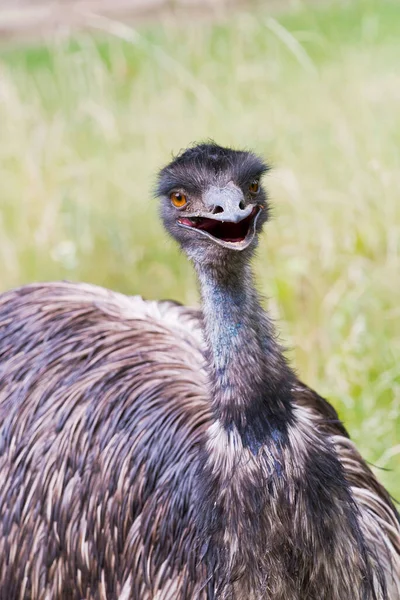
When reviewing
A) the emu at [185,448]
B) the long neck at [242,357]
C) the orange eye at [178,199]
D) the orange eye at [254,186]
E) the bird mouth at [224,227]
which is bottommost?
the emu at [185,448]

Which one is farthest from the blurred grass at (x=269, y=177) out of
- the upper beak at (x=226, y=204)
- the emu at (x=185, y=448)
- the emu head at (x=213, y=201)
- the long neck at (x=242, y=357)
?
the upper beak at (x=226, y=204)

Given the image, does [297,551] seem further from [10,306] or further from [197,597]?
[10,306]

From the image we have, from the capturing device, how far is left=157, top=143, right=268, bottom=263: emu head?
8.49 ft

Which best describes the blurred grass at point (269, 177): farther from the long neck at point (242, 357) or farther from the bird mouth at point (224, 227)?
the bird mouth at point (224, 227)

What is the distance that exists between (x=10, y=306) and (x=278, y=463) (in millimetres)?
1356

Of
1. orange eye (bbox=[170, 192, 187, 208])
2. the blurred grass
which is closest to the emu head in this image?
orange eye (bbox=[170, 192, 187, 208])

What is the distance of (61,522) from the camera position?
3.29 metres

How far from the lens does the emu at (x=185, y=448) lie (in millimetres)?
2674

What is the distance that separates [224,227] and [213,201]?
11 centimetres

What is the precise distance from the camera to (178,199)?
2770 mm

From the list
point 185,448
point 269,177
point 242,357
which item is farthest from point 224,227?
point 269,177

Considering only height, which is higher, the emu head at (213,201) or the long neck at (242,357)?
the emu head at (213,201)

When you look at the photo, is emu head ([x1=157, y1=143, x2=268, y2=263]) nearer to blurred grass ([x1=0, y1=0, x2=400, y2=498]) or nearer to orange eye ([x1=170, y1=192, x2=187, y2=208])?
orange eye ([x1=170, y1=192, x2=187, y2=208])

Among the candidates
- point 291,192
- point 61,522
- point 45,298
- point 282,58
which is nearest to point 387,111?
point 291,192
